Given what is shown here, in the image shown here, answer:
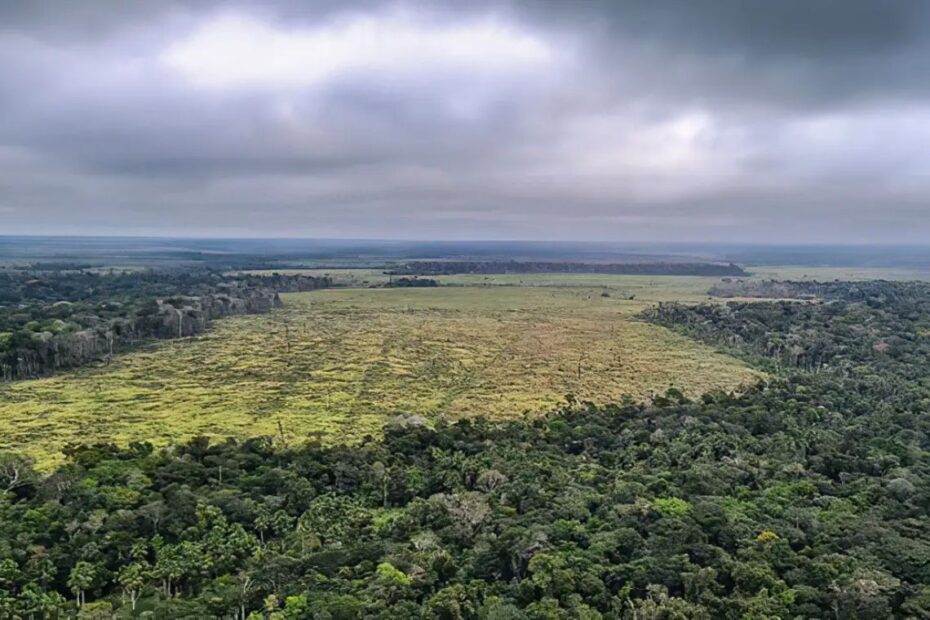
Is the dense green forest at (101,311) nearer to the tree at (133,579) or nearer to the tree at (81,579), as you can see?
the tree at (81,579)

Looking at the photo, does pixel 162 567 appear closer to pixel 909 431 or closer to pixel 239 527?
pixel 239 527

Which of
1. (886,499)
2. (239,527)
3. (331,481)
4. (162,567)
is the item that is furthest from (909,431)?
(162,567)

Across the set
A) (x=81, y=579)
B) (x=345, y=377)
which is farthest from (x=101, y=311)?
(x=81, y=579)

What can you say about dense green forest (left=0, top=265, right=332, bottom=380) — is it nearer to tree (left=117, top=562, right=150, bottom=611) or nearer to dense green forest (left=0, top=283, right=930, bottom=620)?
dense green forest (left=0, top=283, right=930, bottom=620)

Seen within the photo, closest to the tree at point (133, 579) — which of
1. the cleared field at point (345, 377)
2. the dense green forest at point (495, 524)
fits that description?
the dense green forest at point (495, 524)

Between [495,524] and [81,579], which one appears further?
[495,524]

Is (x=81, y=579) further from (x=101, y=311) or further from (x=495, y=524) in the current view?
(x=101, y=311)
